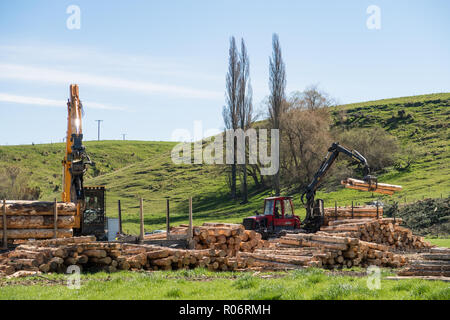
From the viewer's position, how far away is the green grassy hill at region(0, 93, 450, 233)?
52.4 m

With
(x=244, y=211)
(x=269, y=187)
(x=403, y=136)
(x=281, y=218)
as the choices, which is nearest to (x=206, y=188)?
(x=269, y=187)

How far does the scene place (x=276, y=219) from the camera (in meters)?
26.8

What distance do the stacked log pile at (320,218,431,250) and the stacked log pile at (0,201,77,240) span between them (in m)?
12.4

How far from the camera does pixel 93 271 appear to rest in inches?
587

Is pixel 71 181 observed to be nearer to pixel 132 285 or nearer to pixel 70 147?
pixel 70 147

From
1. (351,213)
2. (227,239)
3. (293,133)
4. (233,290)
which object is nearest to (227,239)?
(227,239)

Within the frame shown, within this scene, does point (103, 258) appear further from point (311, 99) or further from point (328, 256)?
point (311, 99)

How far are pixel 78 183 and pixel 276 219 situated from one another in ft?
32.0

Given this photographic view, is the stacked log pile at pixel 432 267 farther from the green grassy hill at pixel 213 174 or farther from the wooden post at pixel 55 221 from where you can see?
the green grassy hill at pixel 213 174

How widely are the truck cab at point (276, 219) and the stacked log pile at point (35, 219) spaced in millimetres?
9440

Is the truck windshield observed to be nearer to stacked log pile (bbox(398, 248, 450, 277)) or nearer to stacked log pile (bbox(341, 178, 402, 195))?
stacked log pile (bbox(341, 178, 402, 195))

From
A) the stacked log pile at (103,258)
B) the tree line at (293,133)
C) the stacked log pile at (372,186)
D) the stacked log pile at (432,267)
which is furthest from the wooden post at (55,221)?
the tree line at (293,133)

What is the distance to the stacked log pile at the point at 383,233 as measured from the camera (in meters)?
25.4
